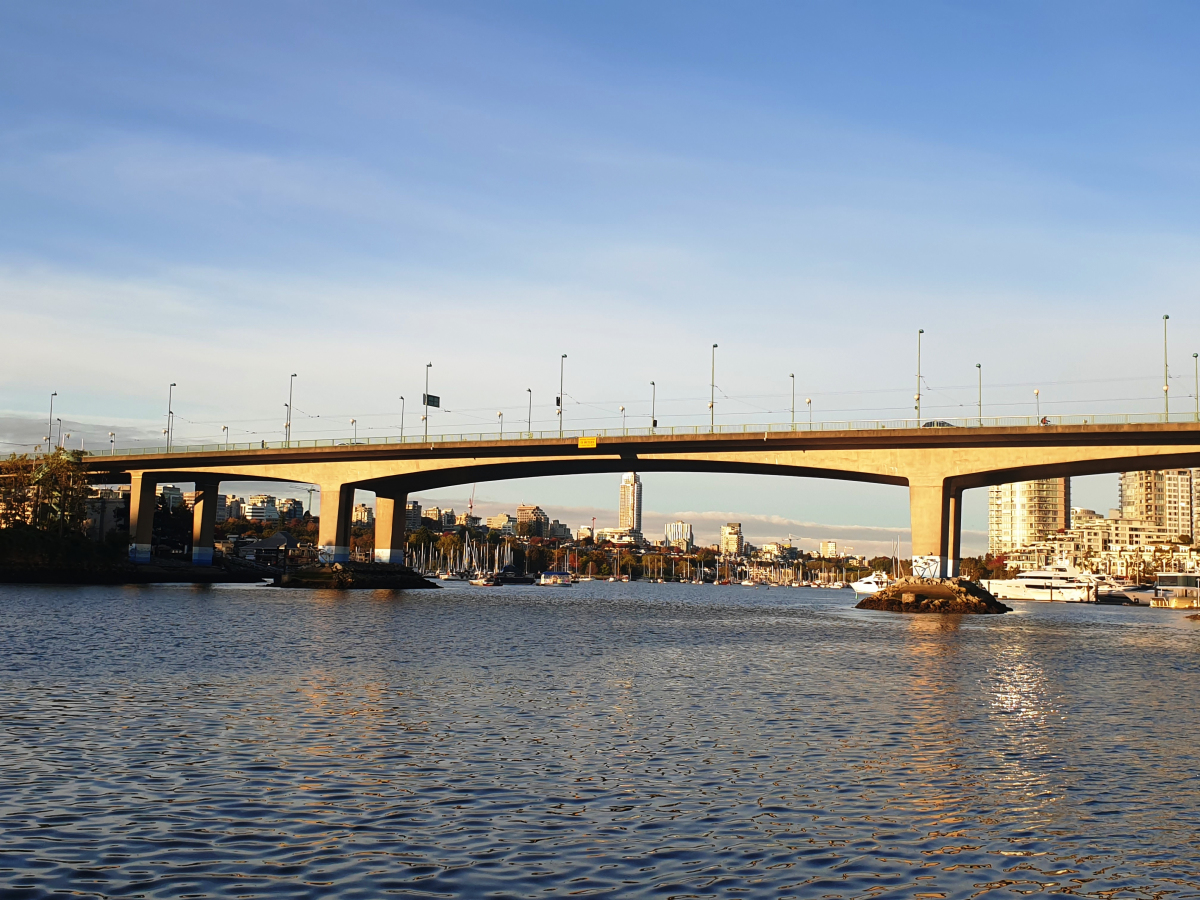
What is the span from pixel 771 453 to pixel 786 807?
91.4 m

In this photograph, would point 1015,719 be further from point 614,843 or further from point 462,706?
point 614,843

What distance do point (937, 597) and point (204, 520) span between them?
104951 mm

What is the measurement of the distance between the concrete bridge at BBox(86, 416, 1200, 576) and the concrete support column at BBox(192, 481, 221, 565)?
1473mm

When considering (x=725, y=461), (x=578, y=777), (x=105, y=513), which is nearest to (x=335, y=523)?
(x=725, y=461)

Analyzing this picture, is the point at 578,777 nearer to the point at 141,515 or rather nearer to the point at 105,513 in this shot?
the point at 141,515

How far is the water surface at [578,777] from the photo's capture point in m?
15.1

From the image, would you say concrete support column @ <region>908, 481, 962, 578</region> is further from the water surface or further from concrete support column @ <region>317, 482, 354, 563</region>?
concrete support column @ <region>317, 482, 354, 563</region>

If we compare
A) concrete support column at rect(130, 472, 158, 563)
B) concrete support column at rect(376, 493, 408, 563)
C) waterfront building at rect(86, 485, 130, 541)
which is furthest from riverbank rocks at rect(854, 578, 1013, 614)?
waterfront building at rect(86, 485, 130, 541)

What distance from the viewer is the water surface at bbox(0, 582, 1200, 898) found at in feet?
49.7

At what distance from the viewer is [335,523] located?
5246 inches

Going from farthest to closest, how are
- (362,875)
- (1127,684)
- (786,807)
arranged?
(1127,684) < (786,807) < (362,875)

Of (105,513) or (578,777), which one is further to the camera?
(105,513)

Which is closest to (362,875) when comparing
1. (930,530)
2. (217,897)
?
(217,897)

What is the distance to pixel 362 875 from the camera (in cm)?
1466
